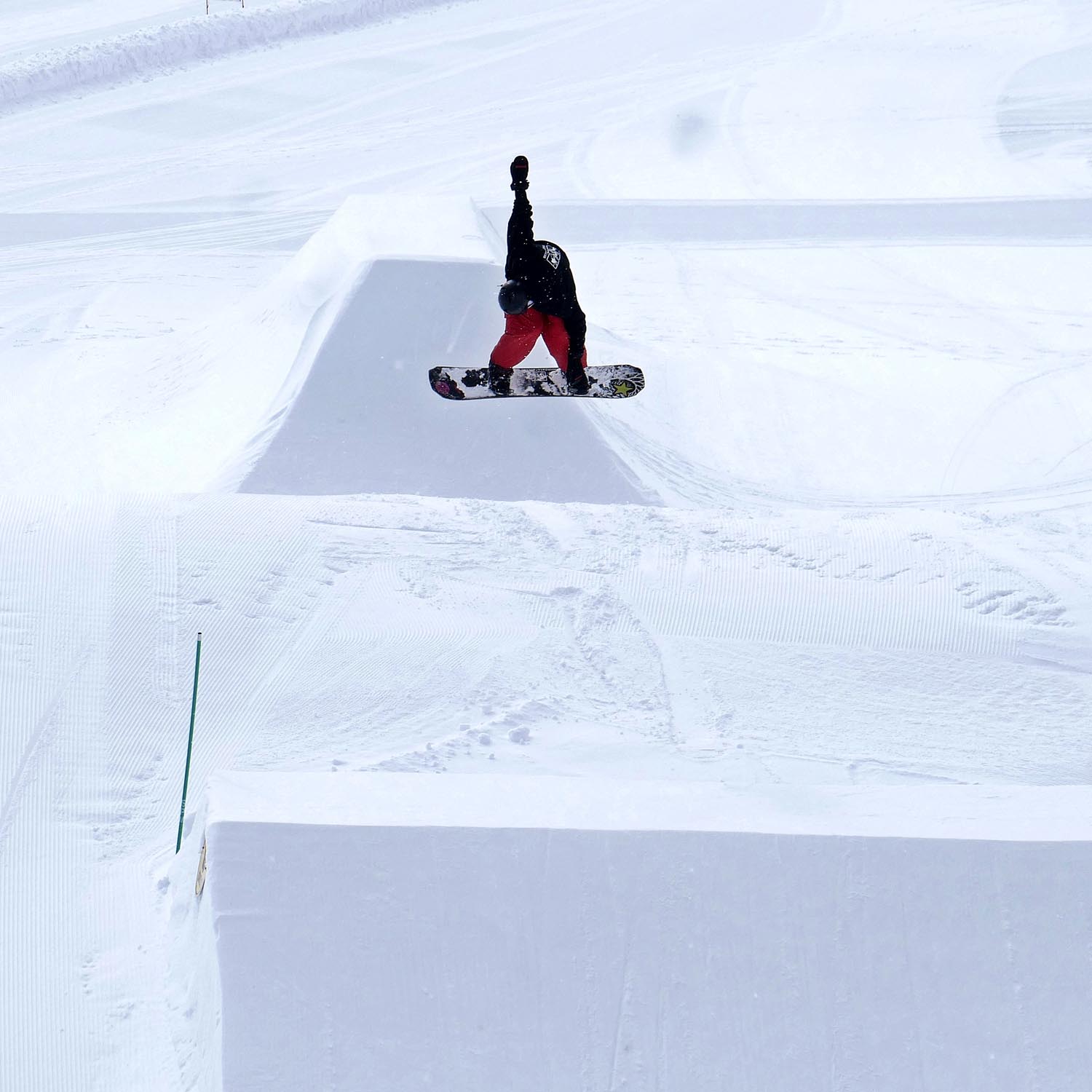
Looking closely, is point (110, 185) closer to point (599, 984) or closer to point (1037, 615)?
point (1037, 615)

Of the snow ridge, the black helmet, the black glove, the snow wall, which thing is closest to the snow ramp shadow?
the black helmet

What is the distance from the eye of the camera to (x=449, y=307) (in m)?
7.32

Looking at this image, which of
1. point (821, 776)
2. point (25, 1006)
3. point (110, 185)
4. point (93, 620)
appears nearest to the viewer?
point (25, 1006)

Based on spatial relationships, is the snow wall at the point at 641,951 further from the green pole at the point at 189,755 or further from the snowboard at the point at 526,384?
the snowboard at the point at 526,384

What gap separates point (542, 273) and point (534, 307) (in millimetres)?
299

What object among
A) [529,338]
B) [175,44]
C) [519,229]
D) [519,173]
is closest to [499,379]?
[529,338]

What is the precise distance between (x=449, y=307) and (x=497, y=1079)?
16.3ft

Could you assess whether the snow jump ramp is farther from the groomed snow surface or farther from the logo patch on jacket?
the logo patch on jacket

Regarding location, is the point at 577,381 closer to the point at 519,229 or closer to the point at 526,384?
the point at 526,384

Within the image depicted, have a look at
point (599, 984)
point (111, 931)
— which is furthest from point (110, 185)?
point (599, 984)

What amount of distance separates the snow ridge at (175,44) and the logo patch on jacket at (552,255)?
10170 millimetres

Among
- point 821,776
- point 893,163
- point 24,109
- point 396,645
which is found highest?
point 24,109

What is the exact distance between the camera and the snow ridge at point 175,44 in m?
13.9

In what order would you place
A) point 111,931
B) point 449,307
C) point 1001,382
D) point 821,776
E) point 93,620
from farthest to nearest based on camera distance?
point 1001,382
point 449,307
point 93,620
point 821,776
point 111,931
